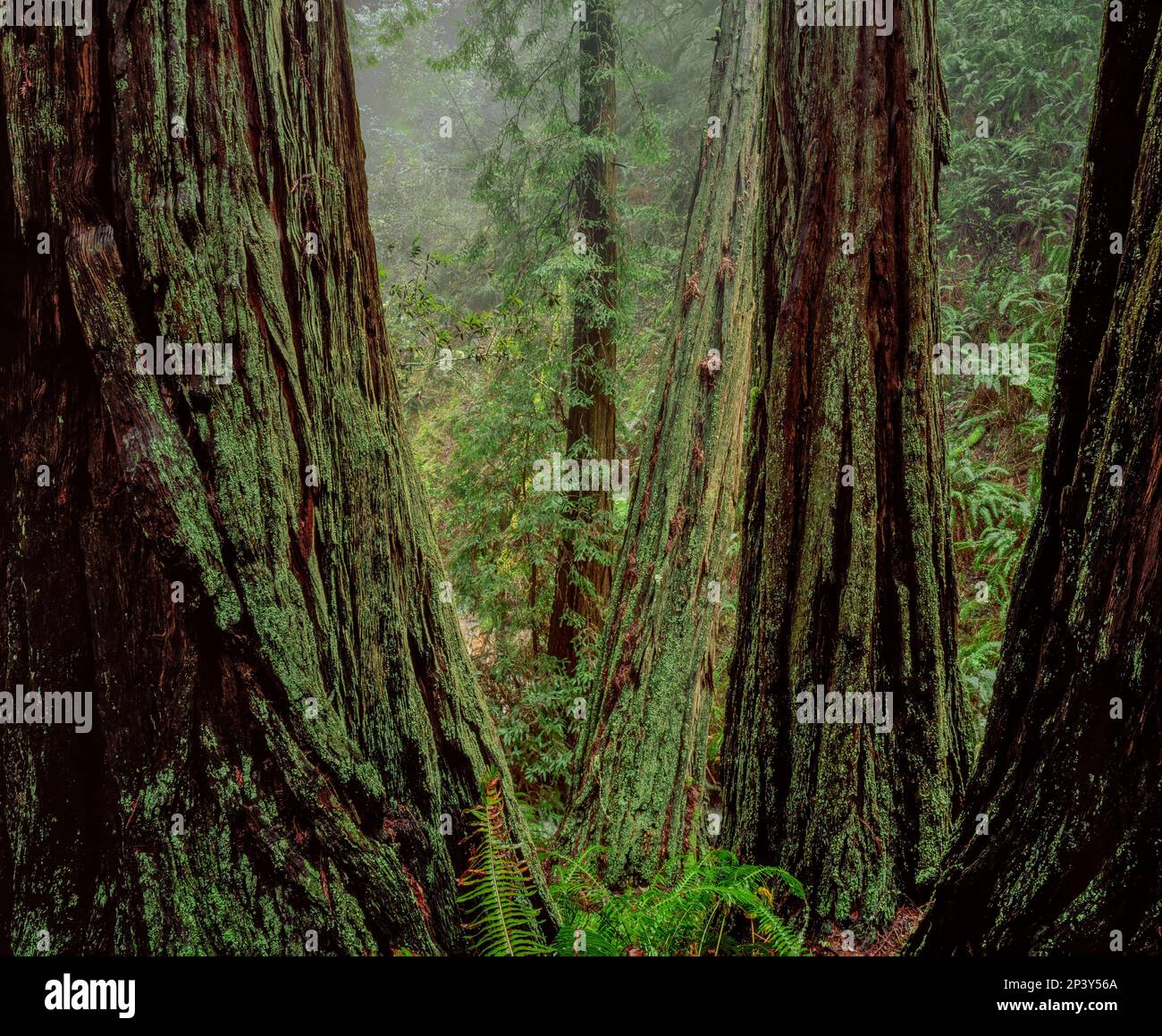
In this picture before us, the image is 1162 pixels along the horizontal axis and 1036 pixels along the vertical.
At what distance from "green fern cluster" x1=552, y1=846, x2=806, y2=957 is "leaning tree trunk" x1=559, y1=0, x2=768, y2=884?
1532 mm

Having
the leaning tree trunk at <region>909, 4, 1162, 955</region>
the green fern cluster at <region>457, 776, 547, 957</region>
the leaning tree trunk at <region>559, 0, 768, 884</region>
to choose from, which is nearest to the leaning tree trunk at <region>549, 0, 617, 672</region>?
the leaning tree trunk at <region>559, 0, 768, 884</region>

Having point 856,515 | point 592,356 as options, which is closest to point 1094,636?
point 856,515

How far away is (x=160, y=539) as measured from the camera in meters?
1.64

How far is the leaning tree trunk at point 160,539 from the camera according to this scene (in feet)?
5.39

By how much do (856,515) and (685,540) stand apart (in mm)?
1952

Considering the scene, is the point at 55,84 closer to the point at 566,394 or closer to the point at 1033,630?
the point at 1033,630

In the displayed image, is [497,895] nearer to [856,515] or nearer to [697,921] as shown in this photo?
[697,921]

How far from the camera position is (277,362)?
1841mm

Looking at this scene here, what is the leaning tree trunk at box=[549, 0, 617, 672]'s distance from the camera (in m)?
7.23

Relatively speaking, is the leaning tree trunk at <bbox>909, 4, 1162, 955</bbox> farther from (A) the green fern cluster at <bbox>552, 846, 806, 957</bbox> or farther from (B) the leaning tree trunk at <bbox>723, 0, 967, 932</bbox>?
(B) the leaning tree trunk at <bbox>723, 0, 967, 932</bbox>

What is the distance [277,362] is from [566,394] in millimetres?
5480

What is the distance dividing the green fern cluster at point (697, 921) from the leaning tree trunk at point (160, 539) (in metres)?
0.65

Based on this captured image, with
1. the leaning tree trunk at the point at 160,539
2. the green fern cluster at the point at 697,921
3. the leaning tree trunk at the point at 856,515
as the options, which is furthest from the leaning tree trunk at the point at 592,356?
the leaning tree trunk at the point at 160,539

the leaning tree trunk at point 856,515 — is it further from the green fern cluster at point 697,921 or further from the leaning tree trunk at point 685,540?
the leaning tree trunk at point 685,540
